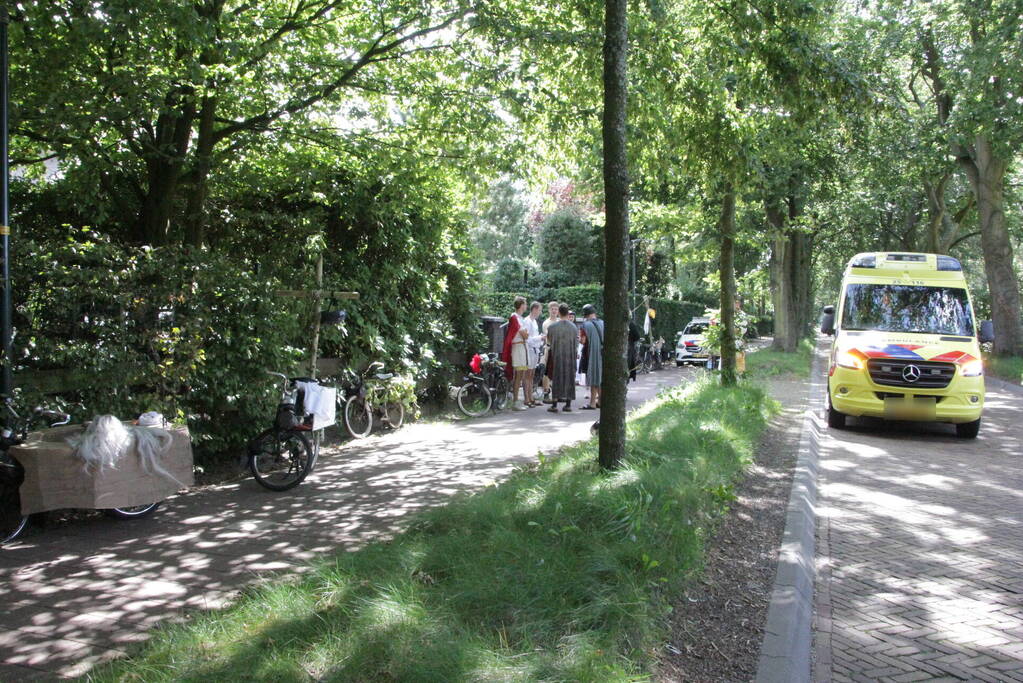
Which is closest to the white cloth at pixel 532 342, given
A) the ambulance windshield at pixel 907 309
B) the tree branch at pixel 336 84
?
the ambulance windshield at pixel 907 309

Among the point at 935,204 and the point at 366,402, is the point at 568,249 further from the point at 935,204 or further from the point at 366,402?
the point at 366,402

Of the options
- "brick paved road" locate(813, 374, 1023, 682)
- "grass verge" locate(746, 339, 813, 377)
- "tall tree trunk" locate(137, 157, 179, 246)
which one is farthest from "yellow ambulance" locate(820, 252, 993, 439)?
"tall tree trunk" locate(137, 157, 179, 246)

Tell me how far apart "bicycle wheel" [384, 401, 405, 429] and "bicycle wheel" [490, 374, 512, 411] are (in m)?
2.41

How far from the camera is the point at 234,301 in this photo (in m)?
7.65

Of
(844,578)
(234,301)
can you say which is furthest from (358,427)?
(844,578)

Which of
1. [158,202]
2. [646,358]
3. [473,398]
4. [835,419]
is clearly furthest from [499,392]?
[646,358]

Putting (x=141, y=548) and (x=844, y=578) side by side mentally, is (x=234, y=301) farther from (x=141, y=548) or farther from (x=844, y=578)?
(x=844, y=578)

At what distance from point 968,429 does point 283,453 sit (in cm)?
913

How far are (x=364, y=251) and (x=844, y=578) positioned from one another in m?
7.67

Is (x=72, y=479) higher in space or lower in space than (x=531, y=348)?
lower

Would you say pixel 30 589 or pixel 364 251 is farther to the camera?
pixel 364 251

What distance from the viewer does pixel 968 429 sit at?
37.0ft

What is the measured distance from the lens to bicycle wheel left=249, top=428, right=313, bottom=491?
7473mm

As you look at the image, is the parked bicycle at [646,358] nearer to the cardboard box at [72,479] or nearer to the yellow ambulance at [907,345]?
the yellow ambulance at [907,345]
